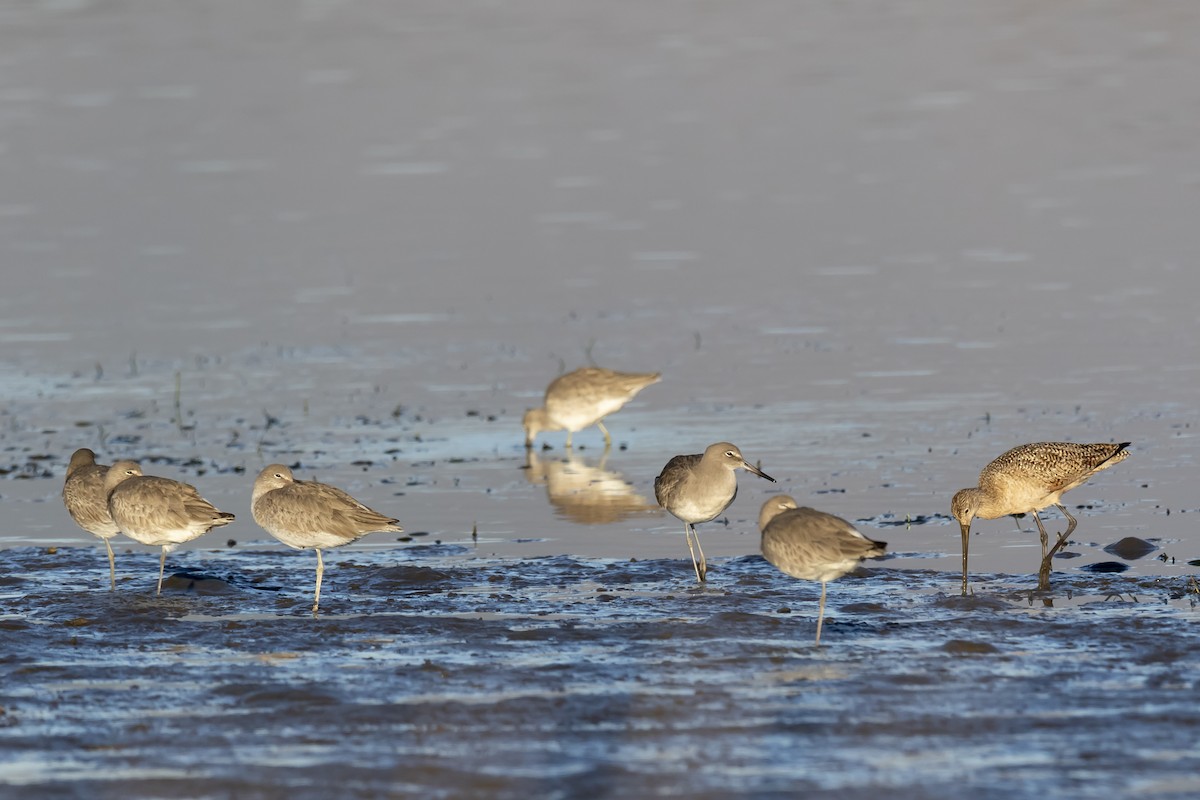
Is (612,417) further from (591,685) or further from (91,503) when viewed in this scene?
(591,685)

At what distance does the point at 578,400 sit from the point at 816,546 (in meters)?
6.32

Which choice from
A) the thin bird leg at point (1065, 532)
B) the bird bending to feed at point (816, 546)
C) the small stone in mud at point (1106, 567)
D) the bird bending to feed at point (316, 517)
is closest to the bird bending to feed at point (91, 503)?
the bird bending to feed at point (316, 517)

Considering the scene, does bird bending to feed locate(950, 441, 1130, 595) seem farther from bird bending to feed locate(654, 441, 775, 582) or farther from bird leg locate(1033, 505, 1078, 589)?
bird bending to feed locate(654, 441, 775, 582)

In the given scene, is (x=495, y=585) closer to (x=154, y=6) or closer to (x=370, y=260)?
(x=370, y=260)

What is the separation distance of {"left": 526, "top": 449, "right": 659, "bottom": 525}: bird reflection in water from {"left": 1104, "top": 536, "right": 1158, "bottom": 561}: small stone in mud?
3.74 meters

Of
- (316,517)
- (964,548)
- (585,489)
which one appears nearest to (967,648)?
(964,548)

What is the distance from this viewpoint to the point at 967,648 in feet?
34.3

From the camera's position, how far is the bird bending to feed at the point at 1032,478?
12914 mm

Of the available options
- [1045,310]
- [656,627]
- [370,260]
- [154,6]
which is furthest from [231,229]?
[154,6]

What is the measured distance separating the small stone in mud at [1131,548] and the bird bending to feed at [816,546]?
241cm

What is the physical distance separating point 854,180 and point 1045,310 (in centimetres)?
743

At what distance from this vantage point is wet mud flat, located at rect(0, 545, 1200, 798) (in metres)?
8.57

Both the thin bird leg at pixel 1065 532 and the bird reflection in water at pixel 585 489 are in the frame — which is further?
the bird reflection in water at pixel 585 489

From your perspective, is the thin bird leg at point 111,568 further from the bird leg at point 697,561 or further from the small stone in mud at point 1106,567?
the small stone in mud at point 1106,567
